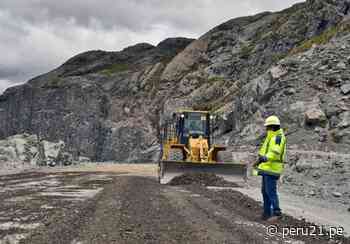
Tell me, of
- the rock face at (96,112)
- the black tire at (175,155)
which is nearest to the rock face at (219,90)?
the rock face at (96,112)

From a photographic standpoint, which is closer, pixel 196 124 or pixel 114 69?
pixel 196 124

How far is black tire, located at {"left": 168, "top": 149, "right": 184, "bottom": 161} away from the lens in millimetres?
17953

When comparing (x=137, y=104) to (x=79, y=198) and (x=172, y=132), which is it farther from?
(x=79, y=198)

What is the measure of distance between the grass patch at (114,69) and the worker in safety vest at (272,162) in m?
68.0

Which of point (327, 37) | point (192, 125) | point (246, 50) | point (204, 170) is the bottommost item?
point (204, 170)

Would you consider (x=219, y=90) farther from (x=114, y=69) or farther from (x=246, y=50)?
(x=114, y=69)

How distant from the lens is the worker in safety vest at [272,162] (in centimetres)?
822

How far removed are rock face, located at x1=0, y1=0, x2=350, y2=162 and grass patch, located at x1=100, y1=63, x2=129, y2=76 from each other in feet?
0.68

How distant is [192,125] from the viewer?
1886 cm

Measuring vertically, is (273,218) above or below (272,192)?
below

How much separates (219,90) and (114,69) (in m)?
33.7

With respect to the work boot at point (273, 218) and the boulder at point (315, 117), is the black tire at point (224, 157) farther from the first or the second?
the work boot at point (273, 218)

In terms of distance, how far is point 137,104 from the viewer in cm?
6359

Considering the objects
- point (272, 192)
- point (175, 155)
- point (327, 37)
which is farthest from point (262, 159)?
point (327, 37)
